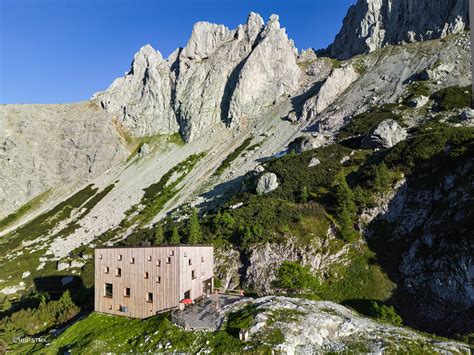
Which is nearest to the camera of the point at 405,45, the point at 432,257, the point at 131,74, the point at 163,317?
the point at 163,317

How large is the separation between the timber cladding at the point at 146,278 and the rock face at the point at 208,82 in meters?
89.4

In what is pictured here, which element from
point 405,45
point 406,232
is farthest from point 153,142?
point 406,232

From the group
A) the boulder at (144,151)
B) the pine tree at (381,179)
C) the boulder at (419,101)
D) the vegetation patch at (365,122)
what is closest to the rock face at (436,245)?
the pine tree at (381,179)

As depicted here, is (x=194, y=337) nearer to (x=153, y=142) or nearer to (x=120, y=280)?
(x=120, y=280)

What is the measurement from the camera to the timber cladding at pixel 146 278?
93.5ft

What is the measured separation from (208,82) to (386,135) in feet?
273

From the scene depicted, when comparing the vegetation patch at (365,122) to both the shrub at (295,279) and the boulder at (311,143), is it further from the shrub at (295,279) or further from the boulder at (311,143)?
the shrub at (295,279)

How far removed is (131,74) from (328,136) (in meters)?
104

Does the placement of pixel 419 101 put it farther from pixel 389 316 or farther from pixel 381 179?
pixel 389 316

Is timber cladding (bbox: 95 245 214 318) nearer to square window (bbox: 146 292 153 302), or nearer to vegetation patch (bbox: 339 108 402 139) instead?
square window (bbox: 146 292 153 302)

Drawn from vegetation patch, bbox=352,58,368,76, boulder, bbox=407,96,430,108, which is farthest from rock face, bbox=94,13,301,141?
boulder, bbox=407,96,430,108

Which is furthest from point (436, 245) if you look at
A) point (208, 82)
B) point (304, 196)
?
point (208, 82)

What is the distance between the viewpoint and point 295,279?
3644 cm

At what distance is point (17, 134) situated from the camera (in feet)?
422
